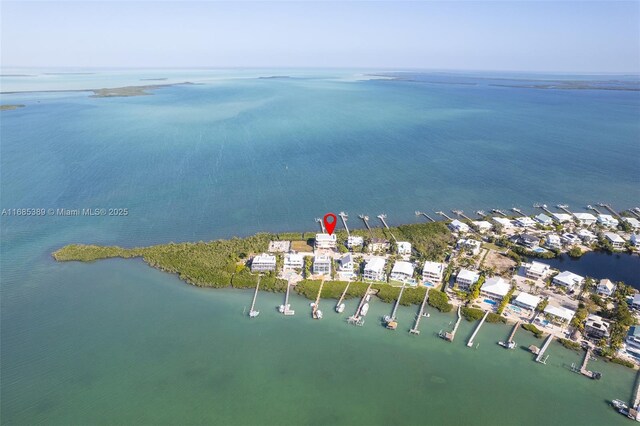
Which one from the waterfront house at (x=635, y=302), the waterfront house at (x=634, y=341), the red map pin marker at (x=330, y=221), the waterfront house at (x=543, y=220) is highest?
the waterfront house at (x=543, y=220)

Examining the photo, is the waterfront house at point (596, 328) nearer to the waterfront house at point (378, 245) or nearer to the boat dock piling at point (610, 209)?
the waterfront house at point (378, 245)

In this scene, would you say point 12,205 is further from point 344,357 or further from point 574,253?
point 574,253

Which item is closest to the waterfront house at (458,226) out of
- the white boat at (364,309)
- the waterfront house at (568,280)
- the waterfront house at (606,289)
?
the waterfront house at (568,280)

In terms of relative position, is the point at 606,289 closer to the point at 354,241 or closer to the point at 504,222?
the point at 504,222

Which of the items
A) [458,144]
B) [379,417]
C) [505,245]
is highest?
[458,144]

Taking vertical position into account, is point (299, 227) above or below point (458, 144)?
below

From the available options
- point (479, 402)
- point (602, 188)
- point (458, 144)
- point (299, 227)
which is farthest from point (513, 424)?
point (458, 144)
